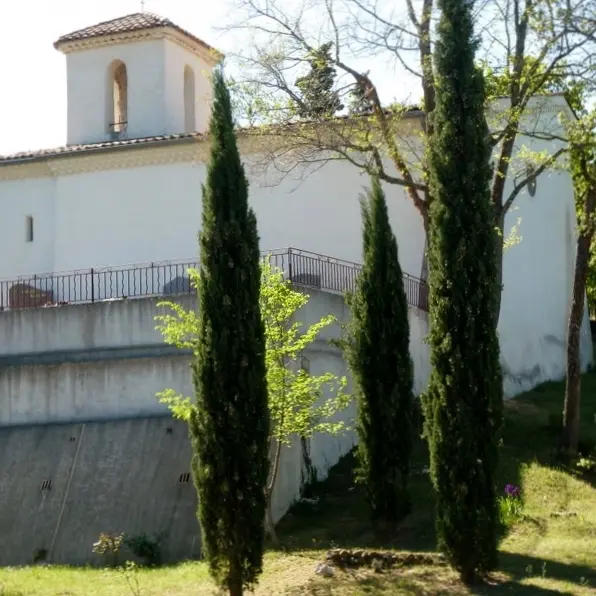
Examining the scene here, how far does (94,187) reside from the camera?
2477 cm

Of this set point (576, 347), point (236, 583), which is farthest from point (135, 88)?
point (236, 583)

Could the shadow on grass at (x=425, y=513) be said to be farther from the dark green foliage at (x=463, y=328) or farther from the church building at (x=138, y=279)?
the dark green foliage at (x=463, y=328)

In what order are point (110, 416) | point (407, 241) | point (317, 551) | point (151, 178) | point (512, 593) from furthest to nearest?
point (151, 178) < point (407, 241) < point (110, 416) < point (317, 551) < point (512, 593)

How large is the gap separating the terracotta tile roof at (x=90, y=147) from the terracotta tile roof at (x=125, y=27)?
3.19 meters

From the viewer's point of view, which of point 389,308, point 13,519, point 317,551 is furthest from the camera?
point 13,519

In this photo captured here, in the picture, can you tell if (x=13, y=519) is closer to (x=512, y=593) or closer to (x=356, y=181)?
(x=512, y=593)

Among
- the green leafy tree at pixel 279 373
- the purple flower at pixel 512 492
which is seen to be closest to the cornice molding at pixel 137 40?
the green leafy tree at pixel 279 373

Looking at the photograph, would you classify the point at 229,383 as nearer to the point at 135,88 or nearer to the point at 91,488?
the point at 91,488

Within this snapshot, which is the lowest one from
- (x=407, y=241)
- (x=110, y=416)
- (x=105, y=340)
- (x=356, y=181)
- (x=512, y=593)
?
(x=512, y=593)

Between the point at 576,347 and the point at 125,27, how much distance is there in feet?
49.9

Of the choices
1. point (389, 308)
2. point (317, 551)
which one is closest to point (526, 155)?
point (389, 308)

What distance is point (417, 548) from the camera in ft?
45.4

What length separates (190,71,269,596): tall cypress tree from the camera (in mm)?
11477

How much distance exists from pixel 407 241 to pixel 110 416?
7.48 metres
